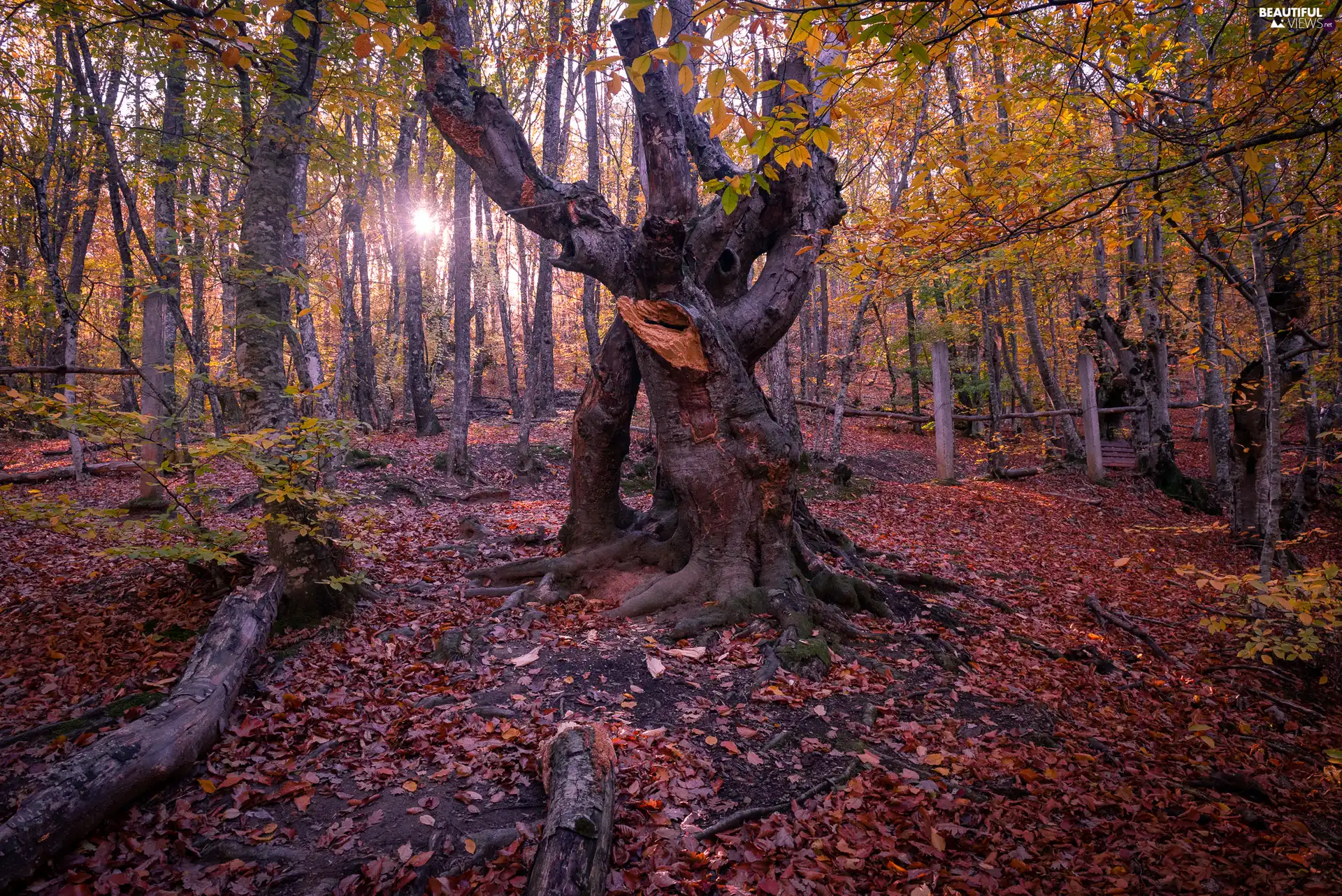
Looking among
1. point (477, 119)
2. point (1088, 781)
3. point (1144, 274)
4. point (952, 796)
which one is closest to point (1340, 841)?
point (1088, 781)

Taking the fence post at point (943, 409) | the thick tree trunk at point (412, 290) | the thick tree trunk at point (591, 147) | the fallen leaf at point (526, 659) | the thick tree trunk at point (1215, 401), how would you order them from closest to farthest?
the fallen leaf at point (526, 659)
the thick tree trunk at point (1215, 401)
the thick tree trunk at point (591, 147)
the fence post at point (943, 409)
the thick tree trunk at point (412, 290)

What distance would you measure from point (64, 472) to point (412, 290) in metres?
8.23

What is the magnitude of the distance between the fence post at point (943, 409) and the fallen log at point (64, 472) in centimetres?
1495

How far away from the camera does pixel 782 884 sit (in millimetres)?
2707

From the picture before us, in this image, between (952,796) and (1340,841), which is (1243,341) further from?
(952,796)

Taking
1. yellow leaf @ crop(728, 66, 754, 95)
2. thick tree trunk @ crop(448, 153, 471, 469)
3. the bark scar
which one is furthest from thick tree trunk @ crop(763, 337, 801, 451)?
yellow leaf @ crop(728, 66, 754, 95)

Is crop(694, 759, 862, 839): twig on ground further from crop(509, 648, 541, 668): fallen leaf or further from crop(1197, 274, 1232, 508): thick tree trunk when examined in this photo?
crop(1197, 274, 1232, 508): thick tree trunk

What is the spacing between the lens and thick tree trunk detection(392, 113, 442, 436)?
600 inches

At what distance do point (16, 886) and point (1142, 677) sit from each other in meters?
7.12

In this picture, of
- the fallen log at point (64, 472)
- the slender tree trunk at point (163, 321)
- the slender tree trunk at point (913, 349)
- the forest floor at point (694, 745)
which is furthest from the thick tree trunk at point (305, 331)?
the slender tree trunk at point (913, 349)

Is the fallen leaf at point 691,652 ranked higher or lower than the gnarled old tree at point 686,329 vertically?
lower

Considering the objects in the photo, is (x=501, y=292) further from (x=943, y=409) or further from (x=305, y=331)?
(x=943, y=409)

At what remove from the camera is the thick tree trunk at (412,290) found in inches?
600

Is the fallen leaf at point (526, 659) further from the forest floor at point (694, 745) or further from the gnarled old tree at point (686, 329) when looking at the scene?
the gnarled old tree at point (686, 329)
